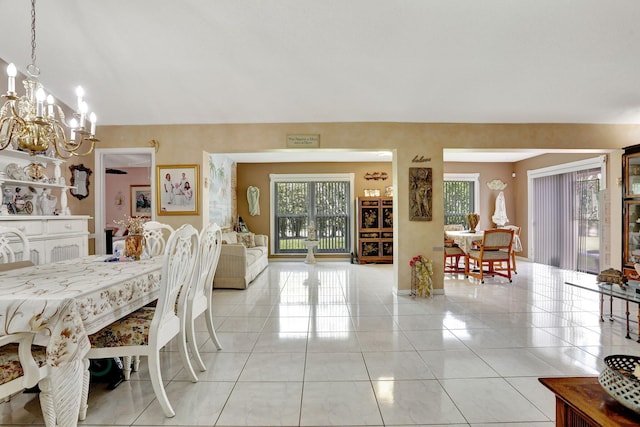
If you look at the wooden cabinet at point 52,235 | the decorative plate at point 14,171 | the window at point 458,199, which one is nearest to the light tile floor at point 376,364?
the wooden cabinet at point 52,235

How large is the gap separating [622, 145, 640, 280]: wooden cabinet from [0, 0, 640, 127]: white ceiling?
572mm

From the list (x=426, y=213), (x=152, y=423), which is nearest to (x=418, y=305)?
(x=426, y=213)

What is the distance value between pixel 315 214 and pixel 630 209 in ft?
19.4

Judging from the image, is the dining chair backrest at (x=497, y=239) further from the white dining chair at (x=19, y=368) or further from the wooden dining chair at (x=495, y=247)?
the white dining chair at (x=19, y=368)

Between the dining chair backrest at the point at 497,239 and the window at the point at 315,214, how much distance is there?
3.49m

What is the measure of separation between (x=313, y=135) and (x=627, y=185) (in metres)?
4.60

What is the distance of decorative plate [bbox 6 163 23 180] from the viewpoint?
11.5 ft

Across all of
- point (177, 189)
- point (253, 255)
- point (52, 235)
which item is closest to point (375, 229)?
point (253, 255)

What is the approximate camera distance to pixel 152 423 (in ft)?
5.79

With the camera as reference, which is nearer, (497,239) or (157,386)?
(157,386)

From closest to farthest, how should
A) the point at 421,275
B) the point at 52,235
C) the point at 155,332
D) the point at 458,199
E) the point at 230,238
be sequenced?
the point at 155,332 → the point at 52,235 → the point at 421,275 → the point at 230,238 → the point at 458,199

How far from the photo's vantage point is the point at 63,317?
144cm

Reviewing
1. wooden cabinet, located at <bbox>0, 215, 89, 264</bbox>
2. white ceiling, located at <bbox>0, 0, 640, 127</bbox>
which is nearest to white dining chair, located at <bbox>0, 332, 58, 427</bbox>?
wooden cabinet, located at <bbox>0, 215, 89, 264</bbox>

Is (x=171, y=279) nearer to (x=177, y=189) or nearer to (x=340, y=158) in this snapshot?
(x=177, y=189)
